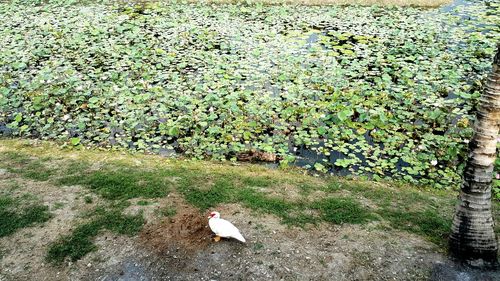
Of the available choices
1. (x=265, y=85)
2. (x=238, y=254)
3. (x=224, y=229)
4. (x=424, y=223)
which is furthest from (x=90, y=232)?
(x=265, y=85)

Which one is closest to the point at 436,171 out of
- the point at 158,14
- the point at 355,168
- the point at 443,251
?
the point at 355,168

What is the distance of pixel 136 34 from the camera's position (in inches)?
571

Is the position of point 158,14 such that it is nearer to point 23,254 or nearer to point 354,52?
point 354,52

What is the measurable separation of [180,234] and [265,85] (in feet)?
19.3

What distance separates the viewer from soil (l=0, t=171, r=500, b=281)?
534 cm

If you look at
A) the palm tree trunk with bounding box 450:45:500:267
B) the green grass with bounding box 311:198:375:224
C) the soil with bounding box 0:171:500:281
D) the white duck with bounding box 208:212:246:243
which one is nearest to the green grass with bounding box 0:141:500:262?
the green grass with bounding box 311:198:375:224

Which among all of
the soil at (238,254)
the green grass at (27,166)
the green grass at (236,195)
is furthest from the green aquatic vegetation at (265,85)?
the soil at (238,254)

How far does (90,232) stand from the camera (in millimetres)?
6055

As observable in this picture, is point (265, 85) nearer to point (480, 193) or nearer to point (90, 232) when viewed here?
point (90, 232)

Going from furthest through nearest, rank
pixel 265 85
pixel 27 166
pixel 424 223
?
1. pixel 265 85
2. pixel 27 166
3. pixel 424 223

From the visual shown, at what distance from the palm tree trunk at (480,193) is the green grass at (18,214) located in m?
5.74

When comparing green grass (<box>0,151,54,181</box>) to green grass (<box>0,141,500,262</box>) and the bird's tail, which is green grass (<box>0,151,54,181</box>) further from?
the bird's tail

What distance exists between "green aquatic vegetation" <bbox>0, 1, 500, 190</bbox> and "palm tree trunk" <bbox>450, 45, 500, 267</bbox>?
231 centimetres

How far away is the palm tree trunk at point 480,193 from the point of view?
4.76m
